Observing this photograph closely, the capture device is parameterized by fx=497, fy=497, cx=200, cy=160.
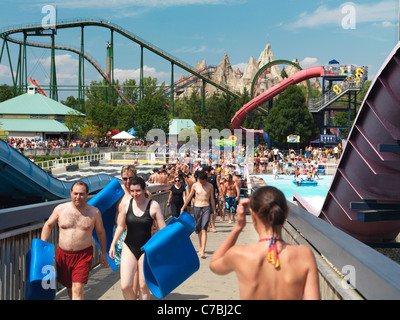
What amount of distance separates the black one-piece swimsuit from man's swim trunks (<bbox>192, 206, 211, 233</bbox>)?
391 cm

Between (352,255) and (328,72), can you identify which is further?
(328,72)

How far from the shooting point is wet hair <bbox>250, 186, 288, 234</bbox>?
237 cm

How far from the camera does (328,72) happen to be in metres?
48.6

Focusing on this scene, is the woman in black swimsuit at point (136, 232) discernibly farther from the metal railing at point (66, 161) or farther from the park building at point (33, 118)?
the park building at point (33, 118)

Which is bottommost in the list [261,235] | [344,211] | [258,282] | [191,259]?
[344,211]

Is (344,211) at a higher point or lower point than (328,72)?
lower

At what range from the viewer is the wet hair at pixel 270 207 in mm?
2365

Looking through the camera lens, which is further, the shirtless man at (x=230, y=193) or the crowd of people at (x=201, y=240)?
the shirtless man at (x=230, y=193)

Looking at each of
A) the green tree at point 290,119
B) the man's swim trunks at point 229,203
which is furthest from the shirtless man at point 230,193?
the green tree at point 290,119

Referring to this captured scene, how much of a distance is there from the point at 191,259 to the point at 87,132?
5681cm

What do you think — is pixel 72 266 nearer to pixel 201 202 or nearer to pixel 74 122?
pixel 201 202

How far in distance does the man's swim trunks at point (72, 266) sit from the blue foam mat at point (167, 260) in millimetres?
594

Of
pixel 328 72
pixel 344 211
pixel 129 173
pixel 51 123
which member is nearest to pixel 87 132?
pixel 51 123
